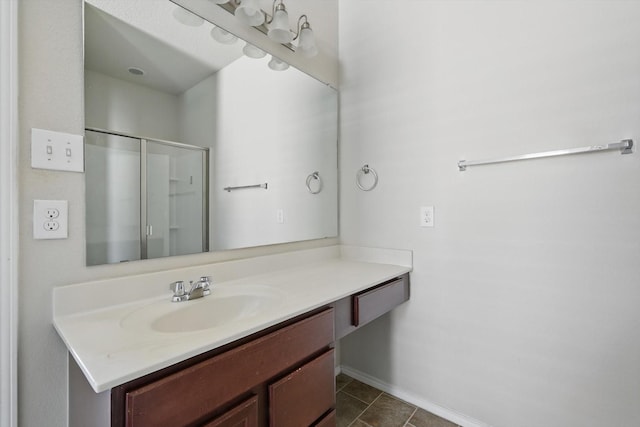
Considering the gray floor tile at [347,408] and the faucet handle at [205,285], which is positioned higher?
the faucet handle at [205,285]

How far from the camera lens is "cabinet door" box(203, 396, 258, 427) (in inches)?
29.5

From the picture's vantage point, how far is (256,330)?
826 mm

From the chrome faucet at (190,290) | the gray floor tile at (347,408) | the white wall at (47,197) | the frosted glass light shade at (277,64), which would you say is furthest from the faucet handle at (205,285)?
the frosted glass light shade at (277,64)

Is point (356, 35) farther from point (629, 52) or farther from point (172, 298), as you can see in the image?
point (172, 298)

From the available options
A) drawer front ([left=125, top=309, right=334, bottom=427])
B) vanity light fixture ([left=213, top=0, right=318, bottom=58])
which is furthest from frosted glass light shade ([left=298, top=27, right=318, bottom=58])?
drawer front ([left=125, top=309, right=334, bottom=427])

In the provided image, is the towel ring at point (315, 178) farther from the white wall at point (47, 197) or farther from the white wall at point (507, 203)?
the white wall at point (47, 197)

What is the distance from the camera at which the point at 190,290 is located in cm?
110

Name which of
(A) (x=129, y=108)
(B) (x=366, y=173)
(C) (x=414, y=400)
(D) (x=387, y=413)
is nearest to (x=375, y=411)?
(D) (x=387, y=413)

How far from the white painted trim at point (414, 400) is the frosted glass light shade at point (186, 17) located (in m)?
2.12

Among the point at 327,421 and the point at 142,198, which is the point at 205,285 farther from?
the point at 327,421

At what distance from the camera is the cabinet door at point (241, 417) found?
750 mm

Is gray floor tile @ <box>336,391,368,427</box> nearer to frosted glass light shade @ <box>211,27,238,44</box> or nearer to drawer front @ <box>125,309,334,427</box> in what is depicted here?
drawer front @ <box>125,309,334,427</box>

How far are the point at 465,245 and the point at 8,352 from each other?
68.9 inches

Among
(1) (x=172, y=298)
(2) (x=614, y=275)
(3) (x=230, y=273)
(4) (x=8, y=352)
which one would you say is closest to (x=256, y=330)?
(1) (x=172, y=298)
